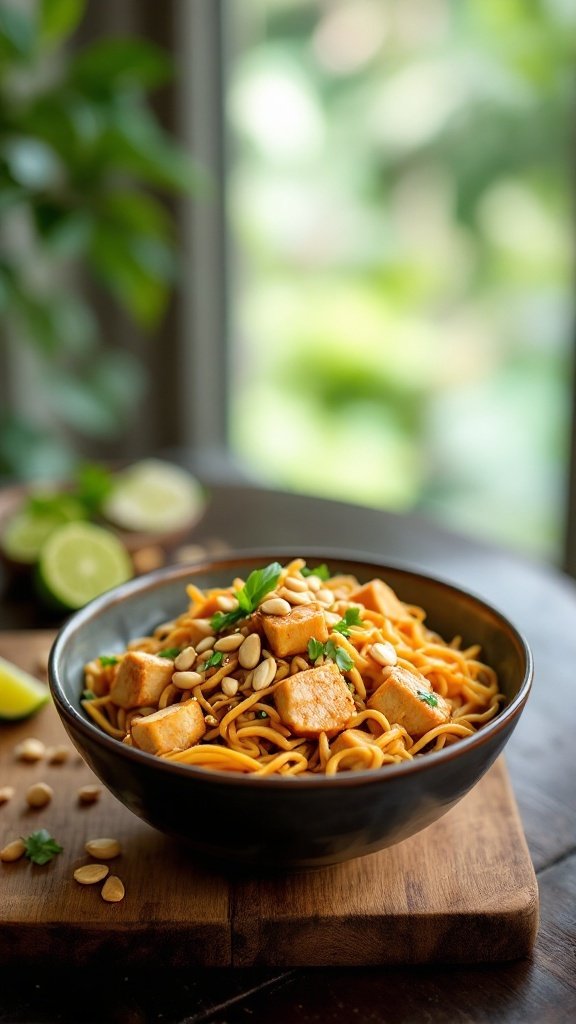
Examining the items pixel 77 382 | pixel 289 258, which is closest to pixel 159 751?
pixel 77 382

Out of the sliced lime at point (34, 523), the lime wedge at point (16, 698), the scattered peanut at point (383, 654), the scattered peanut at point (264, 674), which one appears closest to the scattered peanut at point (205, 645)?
the scattered peanut at point (264, 674)

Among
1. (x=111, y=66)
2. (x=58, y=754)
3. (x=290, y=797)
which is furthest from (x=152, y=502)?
(x=111, y=66)

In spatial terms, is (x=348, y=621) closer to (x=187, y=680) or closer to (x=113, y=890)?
(x=187, y=680)

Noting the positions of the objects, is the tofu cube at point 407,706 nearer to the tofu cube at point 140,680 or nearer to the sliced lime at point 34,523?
the tofu cube at point 140,680

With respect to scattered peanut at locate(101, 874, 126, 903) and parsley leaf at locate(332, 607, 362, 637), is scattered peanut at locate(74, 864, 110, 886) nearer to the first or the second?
scattered peanut at locate(101, 874, 126, 903)

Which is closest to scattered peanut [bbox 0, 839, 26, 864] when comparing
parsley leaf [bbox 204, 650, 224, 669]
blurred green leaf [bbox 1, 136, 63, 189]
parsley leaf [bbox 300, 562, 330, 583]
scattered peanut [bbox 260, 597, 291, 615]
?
parsley leaf [bbox 204, 650, 224, 669]

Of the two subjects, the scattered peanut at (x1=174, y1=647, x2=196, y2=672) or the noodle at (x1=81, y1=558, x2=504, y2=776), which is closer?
the noodle at (x1=81, y1=558, x2=504, y2=776)
